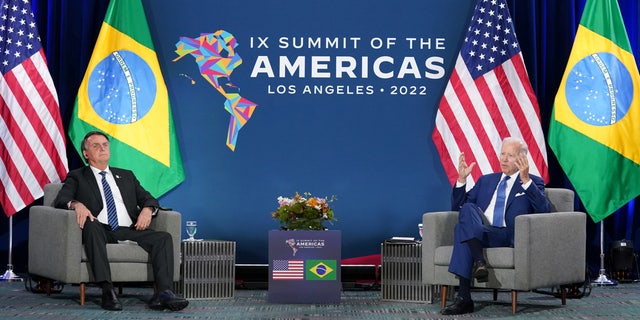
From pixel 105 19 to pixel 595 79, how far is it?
3.77 meters

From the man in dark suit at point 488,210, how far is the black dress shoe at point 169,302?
1.52 m

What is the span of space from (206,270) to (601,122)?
124 inches

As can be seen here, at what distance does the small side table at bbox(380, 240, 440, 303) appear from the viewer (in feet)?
19.2

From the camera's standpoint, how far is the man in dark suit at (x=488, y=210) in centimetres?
518

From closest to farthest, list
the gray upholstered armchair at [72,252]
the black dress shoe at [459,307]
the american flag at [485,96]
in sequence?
the black dress shoe at [459,307]
the gray upholstered armchair at [72,252]
the american flag at [485,96]

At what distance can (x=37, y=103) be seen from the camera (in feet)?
22.4

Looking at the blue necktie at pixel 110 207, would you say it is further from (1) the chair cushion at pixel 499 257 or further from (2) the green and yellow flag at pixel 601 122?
(2) the green and yellow flag at pixel 601 122

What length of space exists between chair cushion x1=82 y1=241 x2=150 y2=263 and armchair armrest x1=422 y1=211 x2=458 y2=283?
1.70m

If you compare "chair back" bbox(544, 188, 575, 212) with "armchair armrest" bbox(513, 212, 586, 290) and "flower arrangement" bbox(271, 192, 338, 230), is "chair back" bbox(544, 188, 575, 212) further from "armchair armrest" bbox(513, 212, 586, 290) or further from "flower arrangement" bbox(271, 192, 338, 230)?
"flower arrangement" bbox(271, 192, 338, 230)

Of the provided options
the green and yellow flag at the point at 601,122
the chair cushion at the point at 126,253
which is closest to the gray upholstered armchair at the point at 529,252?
the green and yellow flag at the point at 601,122

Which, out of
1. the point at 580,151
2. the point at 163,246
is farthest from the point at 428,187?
the point at 163,246

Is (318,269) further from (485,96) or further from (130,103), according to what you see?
(130,103)

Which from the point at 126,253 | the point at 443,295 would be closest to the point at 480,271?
the point at 443,295

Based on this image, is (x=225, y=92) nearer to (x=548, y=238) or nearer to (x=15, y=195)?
(x=15, y=195)
